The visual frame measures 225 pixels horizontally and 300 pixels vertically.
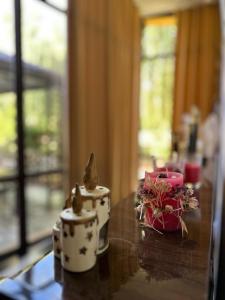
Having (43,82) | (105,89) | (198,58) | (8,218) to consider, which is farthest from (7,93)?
(198,58)

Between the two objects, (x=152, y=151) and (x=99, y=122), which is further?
(x=152, y=151)

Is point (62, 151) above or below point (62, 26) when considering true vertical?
below

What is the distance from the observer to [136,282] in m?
0.61

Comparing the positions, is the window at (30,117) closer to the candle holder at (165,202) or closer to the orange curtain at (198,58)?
the orange curtain at (198,58)

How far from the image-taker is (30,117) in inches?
106

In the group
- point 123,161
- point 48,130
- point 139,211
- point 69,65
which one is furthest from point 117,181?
point 139,211

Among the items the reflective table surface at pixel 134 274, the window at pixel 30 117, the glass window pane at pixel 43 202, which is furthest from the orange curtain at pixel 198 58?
the reflective table surface at pixel 134 274

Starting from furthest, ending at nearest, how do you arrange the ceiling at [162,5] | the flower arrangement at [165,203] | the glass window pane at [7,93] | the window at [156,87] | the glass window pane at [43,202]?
the window at [156,87]
the ceiling at [162,5]
the glass window pane at [43,202]
the glass window pane at [7,93]
the flower arrangement at [165,203]

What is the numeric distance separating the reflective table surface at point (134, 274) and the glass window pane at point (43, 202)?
2.12 m

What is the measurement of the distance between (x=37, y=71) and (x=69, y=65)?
0.54 metres

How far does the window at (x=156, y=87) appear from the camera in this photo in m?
3.80

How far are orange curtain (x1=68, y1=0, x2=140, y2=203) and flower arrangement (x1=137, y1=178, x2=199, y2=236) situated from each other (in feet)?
4.53

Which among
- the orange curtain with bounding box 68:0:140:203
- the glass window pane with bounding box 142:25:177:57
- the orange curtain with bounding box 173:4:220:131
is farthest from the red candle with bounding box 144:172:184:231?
the glass window pane with bounding box 142:25:177:57

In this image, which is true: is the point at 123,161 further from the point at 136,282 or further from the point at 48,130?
the point at 136,282
